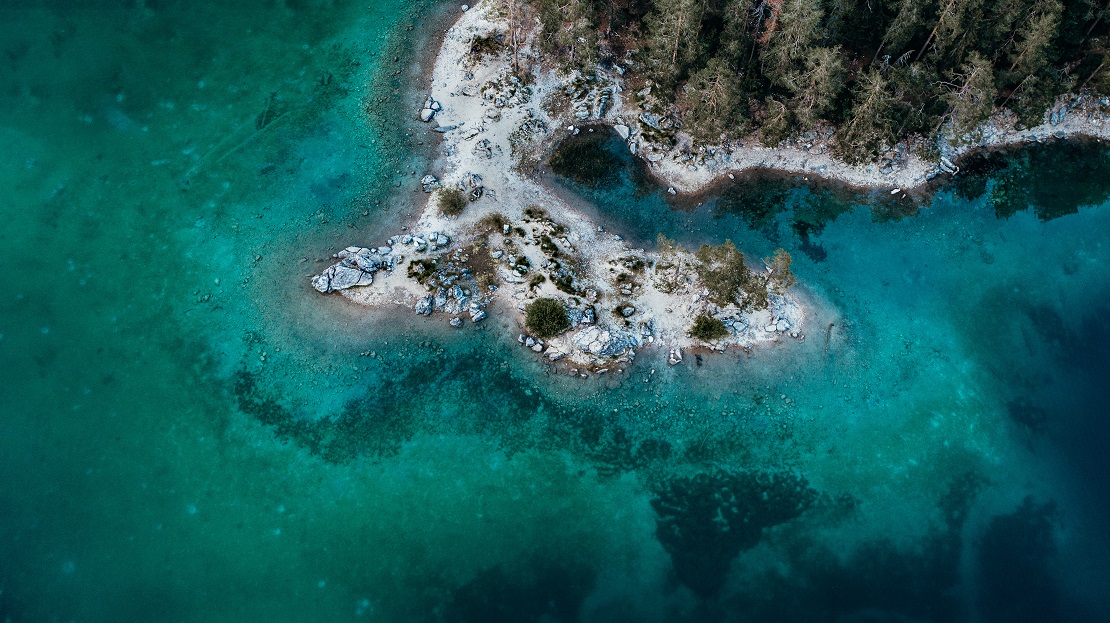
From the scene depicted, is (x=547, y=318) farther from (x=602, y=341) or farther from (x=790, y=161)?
(x=790, y=161)

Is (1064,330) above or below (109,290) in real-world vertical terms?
above

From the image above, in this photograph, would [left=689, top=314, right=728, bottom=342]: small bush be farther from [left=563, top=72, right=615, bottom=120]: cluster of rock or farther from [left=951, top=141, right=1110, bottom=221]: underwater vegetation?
[left=951, top=141, right=1110, bottom=221]: underwater vegetation

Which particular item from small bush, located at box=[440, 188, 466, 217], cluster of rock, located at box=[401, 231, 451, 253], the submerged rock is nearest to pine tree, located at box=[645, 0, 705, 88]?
small bush, located at box=[440, 188, 466, 217]

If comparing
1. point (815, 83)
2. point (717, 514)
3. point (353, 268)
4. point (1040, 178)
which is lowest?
point (717, 514)

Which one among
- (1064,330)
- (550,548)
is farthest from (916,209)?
(550,548)

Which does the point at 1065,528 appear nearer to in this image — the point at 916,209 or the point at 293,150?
the point at 916,209

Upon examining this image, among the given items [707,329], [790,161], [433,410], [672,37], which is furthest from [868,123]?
[433,410]
